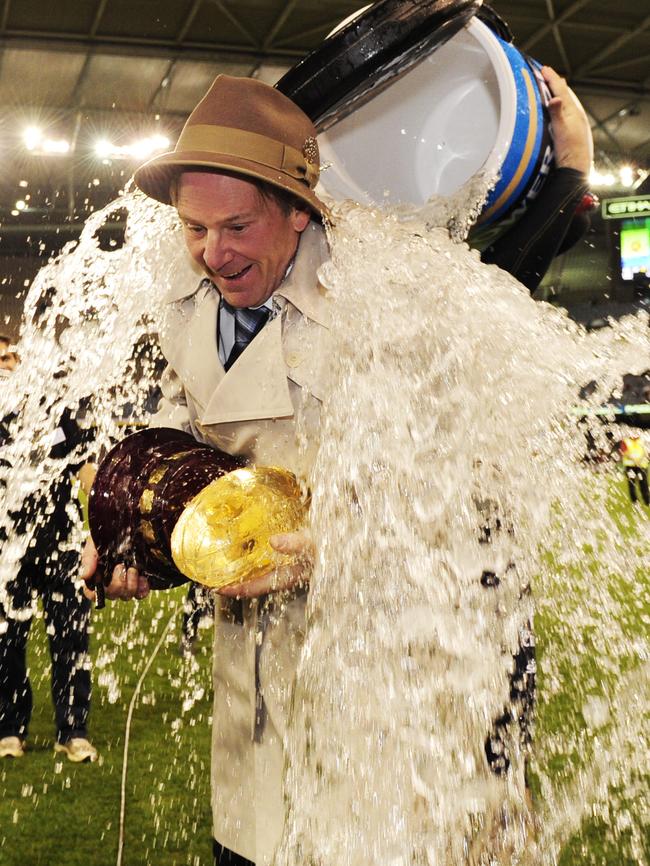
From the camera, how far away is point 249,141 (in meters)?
1.66

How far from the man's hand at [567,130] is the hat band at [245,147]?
0.70 m

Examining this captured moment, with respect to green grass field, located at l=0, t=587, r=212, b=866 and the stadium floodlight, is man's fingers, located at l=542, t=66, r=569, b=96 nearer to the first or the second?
green grass field, located at l=0, t=587, r=212, b=866

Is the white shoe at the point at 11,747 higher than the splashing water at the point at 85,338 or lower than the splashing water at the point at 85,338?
lower

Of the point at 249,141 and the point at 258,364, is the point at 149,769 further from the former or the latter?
the point at 249,141

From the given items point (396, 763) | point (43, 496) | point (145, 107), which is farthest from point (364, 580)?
point (145, 107)

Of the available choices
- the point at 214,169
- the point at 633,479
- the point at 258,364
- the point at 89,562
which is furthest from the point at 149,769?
the point at 214,169

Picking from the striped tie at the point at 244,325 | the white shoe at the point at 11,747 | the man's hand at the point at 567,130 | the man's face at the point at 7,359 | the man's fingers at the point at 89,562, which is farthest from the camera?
the man's face at the point at 7,359

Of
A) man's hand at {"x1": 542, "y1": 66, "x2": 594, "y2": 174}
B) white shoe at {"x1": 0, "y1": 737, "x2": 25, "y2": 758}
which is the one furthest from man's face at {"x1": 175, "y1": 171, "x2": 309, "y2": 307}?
white shoe at {"x1": 0, "y1": 737, "x2": 25, "y2": 758}

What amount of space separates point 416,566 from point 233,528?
300 millimetres

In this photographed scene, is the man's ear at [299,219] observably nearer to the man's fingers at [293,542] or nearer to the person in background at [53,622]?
the man's fingers at [293,542]

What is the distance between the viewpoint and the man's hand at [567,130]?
2090 mm

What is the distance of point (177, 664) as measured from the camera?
553 centimetres

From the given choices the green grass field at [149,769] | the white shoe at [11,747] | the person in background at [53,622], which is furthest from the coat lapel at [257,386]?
the white shoe at [11,747]

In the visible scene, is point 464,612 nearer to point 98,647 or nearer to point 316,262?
point 316,262
